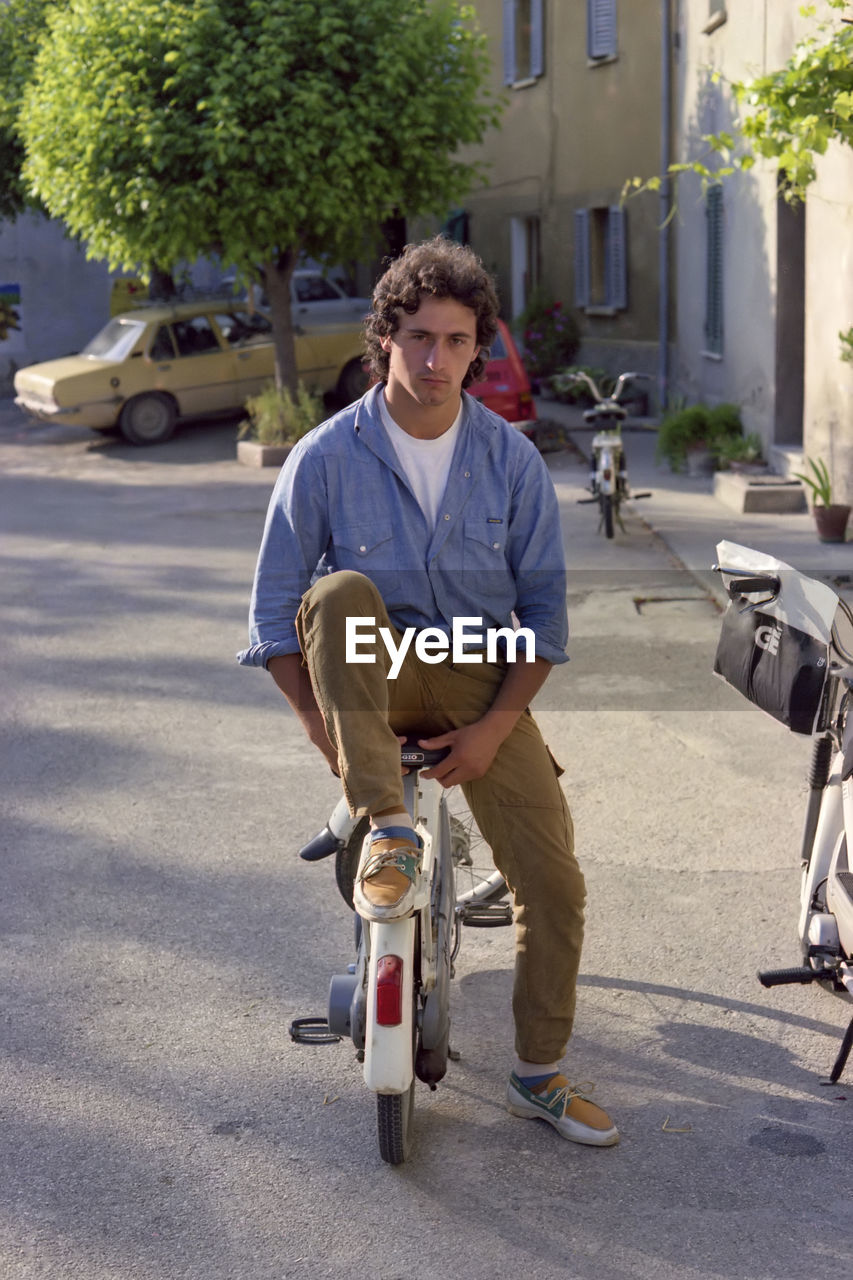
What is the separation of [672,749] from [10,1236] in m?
3.96

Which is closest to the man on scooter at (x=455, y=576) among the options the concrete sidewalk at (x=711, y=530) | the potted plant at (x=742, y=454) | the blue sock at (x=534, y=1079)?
the blue sock at (x=534, y=1079)

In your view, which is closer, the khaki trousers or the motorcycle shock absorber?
the khaki trousers

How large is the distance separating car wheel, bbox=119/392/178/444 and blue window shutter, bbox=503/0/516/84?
898 centimetres

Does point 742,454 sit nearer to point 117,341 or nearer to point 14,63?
point 117,341

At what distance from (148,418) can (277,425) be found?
2362mm

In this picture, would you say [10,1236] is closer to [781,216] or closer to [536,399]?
[781,216]

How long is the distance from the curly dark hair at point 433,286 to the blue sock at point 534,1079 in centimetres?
157

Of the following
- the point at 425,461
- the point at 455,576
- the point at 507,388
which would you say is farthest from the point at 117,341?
the point at 455,576

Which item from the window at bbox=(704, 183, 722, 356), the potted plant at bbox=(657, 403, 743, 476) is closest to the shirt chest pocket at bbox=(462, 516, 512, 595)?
the potted plant at bbox=(657, 403, 743, 476)

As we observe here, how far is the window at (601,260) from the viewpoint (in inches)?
858

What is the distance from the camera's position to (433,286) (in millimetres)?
3396

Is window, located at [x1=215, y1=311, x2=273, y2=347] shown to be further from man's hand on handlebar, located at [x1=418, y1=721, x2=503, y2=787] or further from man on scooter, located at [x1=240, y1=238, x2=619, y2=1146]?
man's hand on handlebar, located at [x1=418, y1=721, x2=503, y2=787]

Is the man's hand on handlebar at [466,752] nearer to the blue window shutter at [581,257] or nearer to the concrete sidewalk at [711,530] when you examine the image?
the concrete sidewalk at [711,530]

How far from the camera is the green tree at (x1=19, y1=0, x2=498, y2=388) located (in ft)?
51.9
